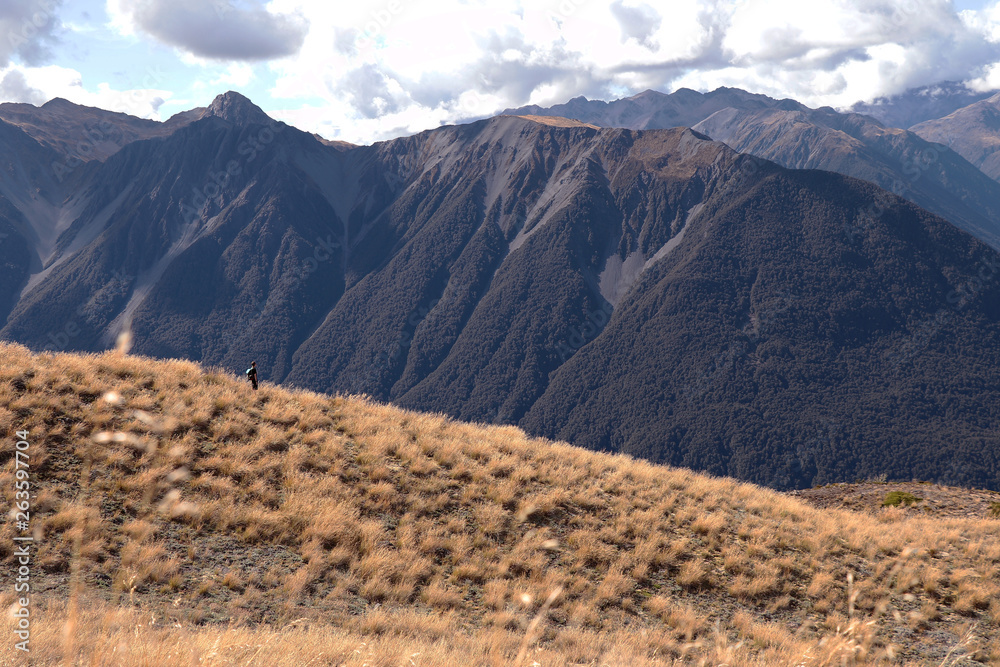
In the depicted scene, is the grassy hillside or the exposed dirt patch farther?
the exposed dirt patch

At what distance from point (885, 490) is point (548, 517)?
22727 millimetres

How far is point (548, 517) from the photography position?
12.9 metres

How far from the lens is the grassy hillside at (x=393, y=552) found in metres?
7.37

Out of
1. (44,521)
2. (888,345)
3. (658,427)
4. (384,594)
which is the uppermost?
(888,345)

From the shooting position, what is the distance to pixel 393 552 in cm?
1004

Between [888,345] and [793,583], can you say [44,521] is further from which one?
[888,345]

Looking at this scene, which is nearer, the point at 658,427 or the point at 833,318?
the point at 658,427

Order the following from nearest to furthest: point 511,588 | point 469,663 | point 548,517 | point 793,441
Result: point 469,663, point 511,588, point 548,517, point 793,441

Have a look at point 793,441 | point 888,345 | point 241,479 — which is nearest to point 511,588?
point 241,479

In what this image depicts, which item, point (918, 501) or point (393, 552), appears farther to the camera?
point (918, 501)

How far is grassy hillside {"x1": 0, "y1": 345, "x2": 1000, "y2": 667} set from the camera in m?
7.37

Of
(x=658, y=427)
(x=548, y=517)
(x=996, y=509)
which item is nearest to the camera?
(x=548, y=517)

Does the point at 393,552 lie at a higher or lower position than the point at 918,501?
lower

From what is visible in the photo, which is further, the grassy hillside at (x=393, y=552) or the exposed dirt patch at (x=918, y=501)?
the exposed dirt patch at (x=918, y=501)
